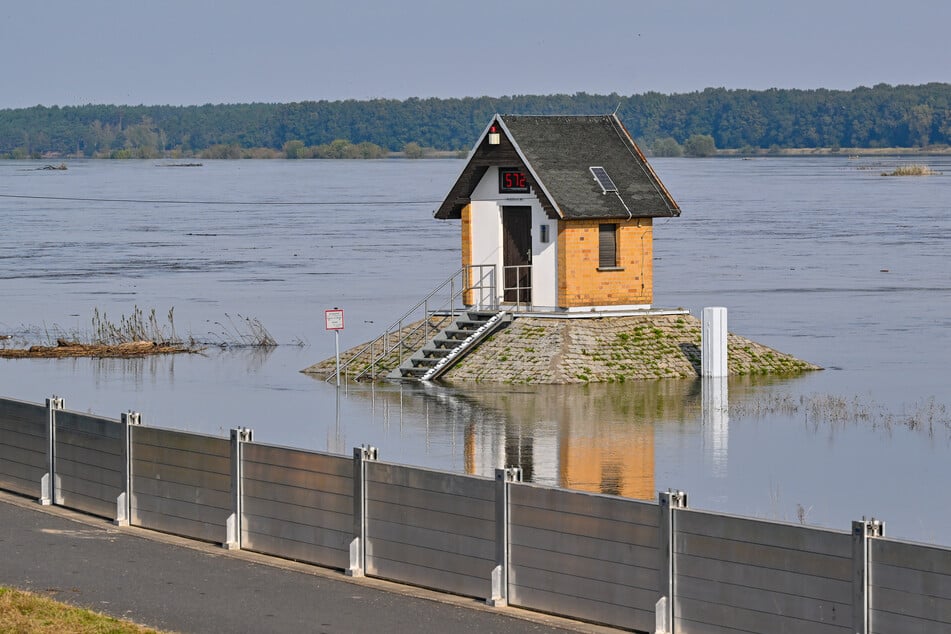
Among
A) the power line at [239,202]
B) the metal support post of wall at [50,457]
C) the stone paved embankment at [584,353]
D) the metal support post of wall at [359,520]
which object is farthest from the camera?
the power line at [239,202]

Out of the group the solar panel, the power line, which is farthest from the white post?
the power line

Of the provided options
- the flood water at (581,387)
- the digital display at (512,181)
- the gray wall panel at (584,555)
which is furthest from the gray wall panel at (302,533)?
the digital display at (512,181)

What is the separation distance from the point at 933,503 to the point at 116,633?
16185 millimetres

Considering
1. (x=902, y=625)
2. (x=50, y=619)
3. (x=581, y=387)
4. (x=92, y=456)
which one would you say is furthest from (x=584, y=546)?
(x=581, y=387)

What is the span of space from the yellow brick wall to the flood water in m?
2.77

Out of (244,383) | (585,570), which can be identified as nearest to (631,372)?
(244,383)

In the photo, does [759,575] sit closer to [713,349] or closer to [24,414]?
[24,414]

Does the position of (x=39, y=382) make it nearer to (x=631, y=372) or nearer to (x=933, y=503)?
(x=631, y=372)

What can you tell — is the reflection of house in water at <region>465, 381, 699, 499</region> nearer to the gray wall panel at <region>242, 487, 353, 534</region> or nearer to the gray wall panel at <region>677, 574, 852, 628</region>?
the gray wall panel at <region>242, 487, 353, 534</region>

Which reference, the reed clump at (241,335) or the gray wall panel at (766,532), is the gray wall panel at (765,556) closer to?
the gray wall panel at (766,532)

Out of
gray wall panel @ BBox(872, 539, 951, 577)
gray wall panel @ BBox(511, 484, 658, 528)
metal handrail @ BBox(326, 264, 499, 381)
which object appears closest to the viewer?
gray wall panel @ BBox(872, 539, 951, 577)

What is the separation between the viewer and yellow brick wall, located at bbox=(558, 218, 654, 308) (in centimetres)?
4109

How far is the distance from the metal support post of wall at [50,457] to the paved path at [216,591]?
83.2 inches

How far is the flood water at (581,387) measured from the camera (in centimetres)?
2931
